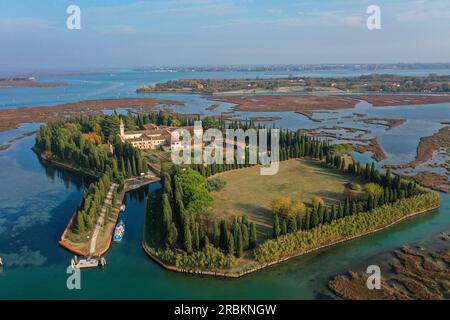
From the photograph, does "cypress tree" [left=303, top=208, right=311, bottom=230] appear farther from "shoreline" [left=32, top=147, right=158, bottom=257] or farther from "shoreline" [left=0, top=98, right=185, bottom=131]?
"shoreline" [left=0, top=98, right=185, bottom=131]

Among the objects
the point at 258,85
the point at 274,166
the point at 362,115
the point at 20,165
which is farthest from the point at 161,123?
the point at 258,85

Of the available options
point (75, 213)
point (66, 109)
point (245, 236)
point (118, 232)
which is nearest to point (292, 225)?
point (245, 236)

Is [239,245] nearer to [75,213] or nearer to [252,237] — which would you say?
[252,237]

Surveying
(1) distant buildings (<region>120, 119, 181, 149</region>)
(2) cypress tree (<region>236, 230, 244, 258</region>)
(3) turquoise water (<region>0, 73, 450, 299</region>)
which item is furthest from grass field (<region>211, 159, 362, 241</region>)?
(1) distant buildings (<region>120, 119, 181, 149</region>)

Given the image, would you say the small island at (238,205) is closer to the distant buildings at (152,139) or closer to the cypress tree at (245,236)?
the cypress tree at (245,236)

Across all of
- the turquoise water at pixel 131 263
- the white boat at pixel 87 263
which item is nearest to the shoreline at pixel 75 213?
the turquoise water at pixel 131 263

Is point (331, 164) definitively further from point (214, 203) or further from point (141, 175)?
point (141, 175)

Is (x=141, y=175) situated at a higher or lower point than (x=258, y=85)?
lower
